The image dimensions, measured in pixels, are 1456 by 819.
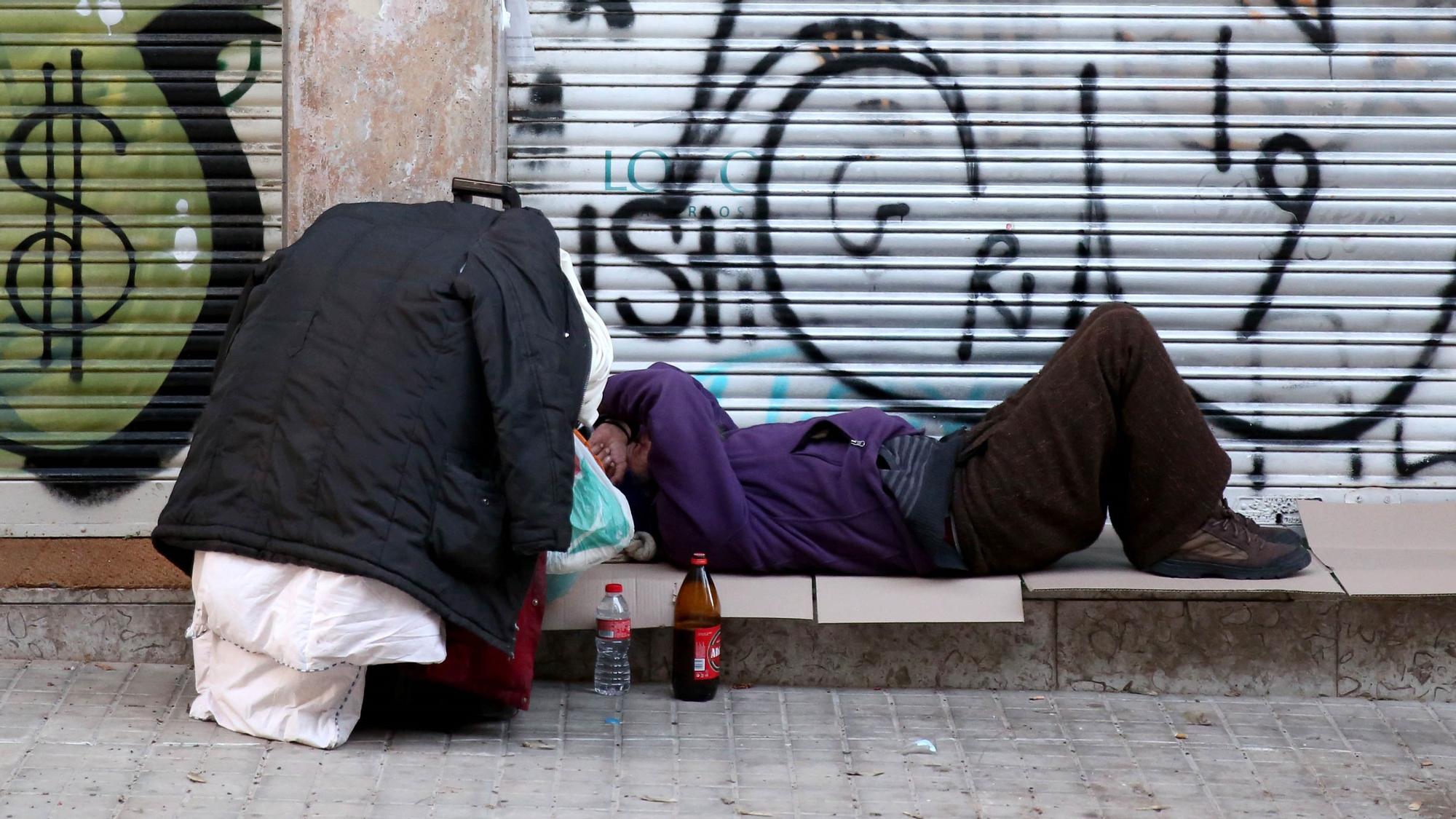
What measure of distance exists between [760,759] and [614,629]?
612 mm

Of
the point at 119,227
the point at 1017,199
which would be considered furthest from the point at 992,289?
the point at 119,227

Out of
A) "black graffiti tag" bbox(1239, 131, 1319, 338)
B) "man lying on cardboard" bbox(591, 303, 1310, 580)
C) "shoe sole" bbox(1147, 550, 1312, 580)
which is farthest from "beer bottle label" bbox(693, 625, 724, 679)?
"black graffiti tag" bbox(1239, 131, 1319, 338)

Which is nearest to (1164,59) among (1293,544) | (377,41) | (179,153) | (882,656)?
(1293,544)

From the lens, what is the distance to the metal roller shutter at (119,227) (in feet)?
15.3

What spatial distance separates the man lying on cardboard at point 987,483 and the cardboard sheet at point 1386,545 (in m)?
0.22

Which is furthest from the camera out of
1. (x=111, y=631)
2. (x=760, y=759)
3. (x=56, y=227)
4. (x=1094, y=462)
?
(x=56, y=227)

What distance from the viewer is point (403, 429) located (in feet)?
11.4

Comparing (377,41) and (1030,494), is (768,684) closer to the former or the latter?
(1030,494)

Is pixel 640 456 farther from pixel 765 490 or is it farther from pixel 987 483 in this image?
pixel 987 483

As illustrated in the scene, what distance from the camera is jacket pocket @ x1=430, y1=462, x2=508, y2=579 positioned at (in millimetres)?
3430

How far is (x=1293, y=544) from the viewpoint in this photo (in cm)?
412

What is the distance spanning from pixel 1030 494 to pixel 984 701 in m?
0.63

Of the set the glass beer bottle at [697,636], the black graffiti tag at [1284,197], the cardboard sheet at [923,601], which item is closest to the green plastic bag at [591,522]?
the glass beer bottle at [697,636]

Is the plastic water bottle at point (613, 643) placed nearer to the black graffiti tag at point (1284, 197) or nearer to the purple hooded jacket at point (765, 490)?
the purple hooded jacket at point (765, 490)
